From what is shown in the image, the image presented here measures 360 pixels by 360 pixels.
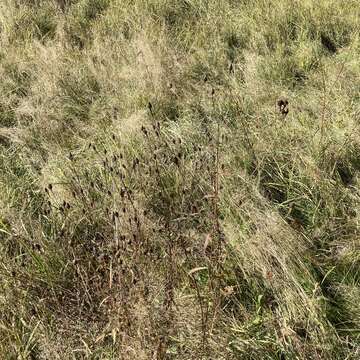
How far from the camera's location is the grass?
88.0 inches

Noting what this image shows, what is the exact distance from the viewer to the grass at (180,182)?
2234 millimetres

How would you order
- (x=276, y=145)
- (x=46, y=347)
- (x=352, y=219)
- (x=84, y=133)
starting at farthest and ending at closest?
(x=84, y=133) → (x=276, y=145) → (x=352, y=219) → (x=46, y=347)

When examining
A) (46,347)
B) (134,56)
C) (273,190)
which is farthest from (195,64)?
(46,347)

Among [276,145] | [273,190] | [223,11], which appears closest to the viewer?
[273,190]

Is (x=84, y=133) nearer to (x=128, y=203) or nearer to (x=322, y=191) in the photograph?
A: (x=128, y=203)

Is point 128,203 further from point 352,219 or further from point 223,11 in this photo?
point 223,11

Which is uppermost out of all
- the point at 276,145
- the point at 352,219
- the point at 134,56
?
the point at 134,56

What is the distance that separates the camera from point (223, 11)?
4879 millimetres

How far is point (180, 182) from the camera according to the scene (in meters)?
2.99

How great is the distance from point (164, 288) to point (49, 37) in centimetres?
349

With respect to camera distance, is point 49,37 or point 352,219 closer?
point 352,219

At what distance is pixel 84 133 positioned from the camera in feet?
12.3

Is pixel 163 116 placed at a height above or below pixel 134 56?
below

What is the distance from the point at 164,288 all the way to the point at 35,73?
2734mm
